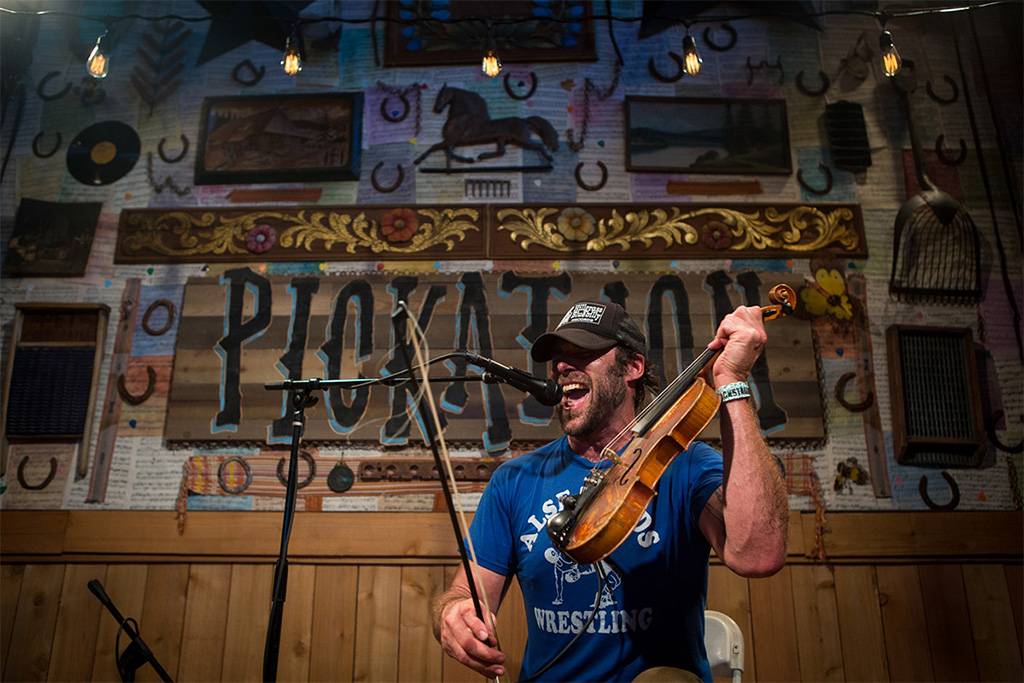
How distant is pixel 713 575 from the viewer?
2988 mm

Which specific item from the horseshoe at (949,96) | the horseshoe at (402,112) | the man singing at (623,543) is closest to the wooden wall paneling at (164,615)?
the man singing at (623,543)

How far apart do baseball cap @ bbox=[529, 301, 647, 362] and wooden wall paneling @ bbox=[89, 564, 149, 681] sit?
211 cm

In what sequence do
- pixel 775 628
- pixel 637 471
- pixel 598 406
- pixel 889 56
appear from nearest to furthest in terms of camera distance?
pixel 637 471, pixel 598 406, pixel 775 628, pixel 889 56

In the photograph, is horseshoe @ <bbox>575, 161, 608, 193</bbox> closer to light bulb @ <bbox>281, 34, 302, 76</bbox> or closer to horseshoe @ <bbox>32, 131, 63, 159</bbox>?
light bulb @ <bbox>281, 34, 302, 76</bbox>

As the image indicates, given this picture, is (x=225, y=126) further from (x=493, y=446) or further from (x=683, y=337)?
(x=683, y=337)

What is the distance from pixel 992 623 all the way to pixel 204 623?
333 cm

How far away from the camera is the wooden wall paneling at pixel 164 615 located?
2953 millimetres

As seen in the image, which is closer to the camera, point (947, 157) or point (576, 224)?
point (576, 224)

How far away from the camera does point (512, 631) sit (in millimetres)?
2932

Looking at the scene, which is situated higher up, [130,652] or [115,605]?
[115,605]

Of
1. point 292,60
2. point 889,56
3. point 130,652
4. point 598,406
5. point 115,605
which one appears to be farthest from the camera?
point 292,60

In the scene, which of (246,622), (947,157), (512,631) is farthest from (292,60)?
(947,157)

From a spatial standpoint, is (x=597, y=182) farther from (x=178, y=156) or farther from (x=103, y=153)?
(x=103, y=153)

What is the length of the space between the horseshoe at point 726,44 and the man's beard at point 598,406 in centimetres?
241
